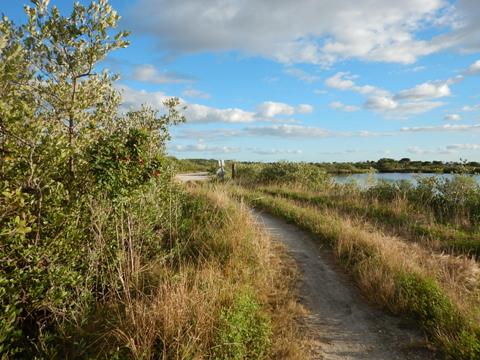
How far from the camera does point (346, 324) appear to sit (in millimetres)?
4570

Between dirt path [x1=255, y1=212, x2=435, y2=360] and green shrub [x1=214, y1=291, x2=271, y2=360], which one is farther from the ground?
→ green shrub [x1=214, y1=291, x2=271, y2=360]

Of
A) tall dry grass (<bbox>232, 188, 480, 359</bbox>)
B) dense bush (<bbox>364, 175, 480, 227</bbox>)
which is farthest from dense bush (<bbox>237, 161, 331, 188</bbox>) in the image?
tall dry grass (<bbox>232, 188, 480, 359</bbox>)

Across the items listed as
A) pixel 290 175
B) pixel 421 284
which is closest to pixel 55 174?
pixel 421 284

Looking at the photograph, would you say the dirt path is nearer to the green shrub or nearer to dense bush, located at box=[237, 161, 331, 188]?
the green shrub

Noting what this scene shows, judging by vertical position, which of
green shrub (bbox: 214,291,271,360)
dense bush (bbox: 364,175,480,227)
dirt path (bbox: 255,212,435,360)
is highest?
dense bush (bbox: 364,175,480,227)

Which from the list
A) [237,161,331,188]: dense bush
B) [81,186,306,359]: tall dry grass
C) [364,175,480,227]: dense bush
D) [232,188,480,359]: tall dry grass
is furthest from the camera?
[237,161,331,188]: dense bush

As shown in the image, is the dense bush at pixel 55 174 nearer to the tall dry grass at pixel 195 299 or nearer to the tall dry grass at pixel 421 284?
the tall dry grass at pixel 195 299

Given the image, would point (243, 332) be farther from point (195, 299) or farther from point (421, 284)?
point (421, 284)

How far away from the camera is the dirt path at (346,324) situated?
3.95 meters

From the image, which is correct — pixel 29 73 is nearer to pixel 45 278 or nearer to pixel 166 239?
pixel 45 278

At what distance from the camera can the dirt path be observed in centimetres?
395

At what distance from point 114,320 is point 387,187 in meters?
13.5

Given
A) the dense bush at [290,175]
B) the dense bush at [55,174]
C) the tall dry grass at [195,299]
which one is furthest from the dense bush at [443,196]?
the dense bush at [55,174]

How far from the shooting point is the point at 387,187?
47.9 feet
